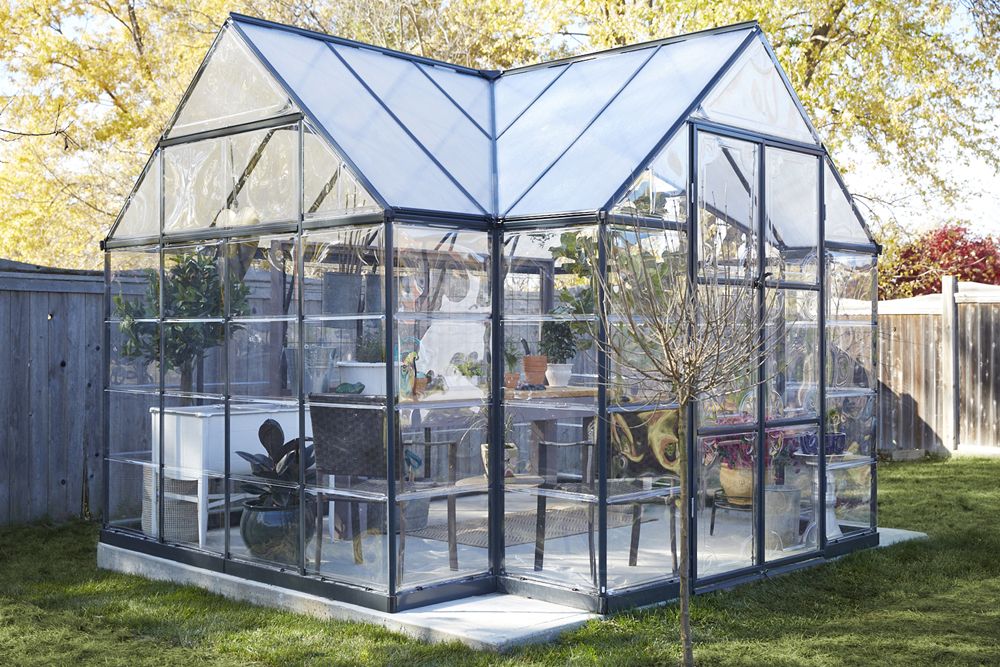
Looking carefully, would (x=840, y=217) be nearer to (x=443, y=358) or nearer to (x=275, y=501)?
(x=443, y=358)

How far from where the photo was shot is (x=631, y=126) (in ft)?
18.7

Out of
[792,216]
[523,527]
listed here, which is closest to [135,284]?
[523,527]

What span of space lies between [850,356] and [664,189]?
2230 mm

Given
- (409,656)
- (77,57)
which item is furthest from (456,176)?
(77,57)

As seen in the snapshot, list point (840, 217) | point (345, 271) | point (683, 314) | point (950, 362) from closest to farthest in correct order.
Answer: point (683, 314) < point (345, 271) < point (840, 217) < point (950, 362)

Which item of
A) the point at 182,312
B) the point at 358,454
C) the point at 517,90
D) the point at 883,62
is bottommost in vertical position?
the point at 358,454

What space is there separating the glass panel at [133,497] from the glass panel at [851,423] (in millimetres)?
4451

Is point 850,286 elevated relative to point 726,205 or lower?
lower

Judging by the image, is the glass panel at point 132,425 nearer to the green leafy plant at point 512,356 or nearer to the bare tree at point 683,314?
the green leafy plant at point 512,356

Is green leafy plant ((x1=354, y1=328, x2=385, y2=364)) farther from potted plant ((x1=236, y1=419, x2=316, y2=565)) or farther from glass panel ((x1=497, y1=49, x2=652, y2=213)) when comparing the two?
glass panel ((x1=497, y1=49, x2=652, y2=213))

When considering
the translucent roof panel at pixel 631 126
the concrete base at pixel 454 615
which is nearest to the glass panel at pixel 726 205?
the translucent roof panel at pixel 631 126

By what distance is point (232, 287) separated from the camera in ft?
19.5

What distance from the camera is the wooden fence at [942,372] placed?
37.0 ft

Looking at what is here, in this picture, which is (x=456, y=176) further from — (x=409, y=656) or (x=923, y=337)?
(x=923, y=337)
